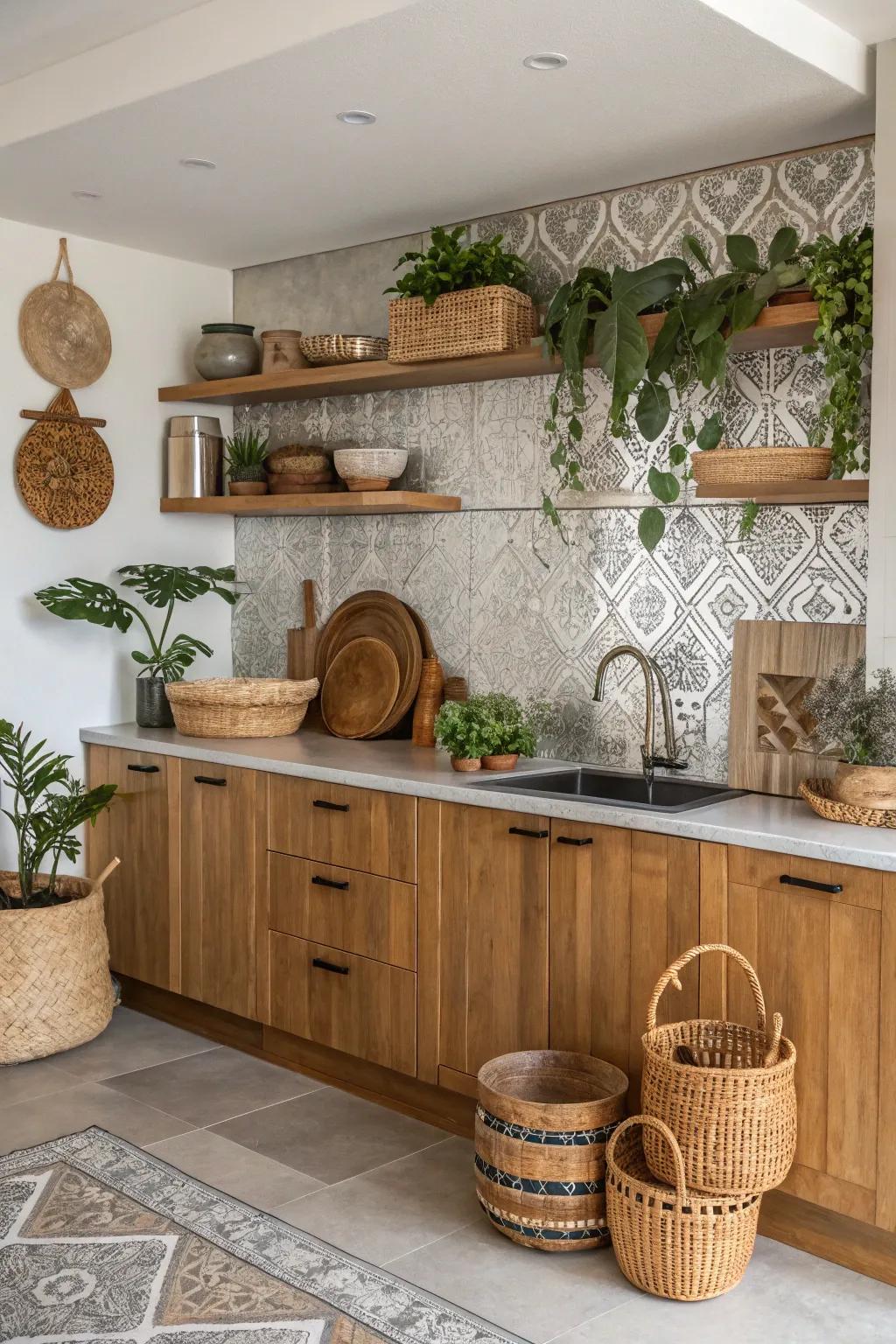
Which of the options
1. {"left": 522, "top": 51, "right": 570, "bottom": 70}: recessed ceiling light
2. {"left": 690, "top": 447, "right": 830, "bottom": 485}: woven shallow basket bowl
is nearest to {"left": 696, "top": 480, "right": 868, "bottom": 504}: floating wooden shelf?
{"left": 690, "top": 447, "right": 830, "bottom": 485}: woven shallow basket bowl

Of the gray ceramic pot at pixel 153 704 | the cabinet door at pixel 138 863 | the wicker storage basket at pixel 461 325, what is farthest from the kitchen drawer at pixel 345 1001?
the wicker storage basket at pixel 461 325

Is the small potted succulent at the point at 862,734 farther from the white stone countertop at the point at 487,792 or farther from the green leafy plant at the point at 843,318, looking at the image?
the green leafy plant at the point at 843,318

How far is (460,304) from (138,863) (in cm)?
199

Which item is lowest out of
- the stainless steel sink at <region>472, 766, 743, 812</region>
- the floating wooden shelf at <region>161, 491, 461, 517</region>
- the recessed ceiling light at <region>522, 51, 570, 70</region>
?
the stainless steel sink at <region>472, 766, 743, 812</region>

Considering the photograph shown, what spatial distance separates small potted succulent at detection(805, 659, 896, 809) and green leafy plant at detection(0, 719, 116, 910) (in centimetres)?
218

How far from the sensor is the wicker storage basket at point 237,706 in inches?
160

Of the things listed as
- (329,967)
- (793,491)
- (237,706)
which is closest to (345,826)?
(329,967)

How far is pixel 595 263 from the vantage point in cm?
369

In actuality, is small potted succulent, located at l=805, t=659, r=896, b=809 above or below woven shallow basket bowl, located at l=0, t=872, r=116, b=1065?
above

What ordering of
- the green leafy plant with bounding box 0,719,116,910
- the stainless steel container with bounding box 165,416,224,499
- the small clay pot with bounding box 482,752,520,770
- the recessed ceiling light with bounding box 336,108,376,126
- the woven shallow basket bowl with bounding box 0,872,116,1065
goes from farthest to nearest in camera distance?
the stainless steel container with bounding box 165,416,224,499
the green leafy plant with bounding box 0,719,116,910
the woven shallow basket bowl with bounding box 0,872,116,1065
the small clay pot with bounding box 482,752,520,770
the recessed ceiling light with bounding box 336,108,376,126

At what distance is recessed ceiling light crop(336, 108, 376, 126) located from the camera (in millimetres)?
3098

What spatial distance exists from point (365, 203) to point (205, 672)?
68.9 inches

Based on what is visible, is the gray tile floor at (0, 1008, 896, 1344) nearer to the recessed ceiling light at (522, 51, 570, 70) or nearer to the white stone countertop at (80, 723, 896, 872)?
the white stone countertop at (80, 723, 896, 872)

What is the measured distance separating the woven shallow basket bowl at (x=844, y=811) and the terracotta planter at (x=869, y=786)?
10 millimetres
